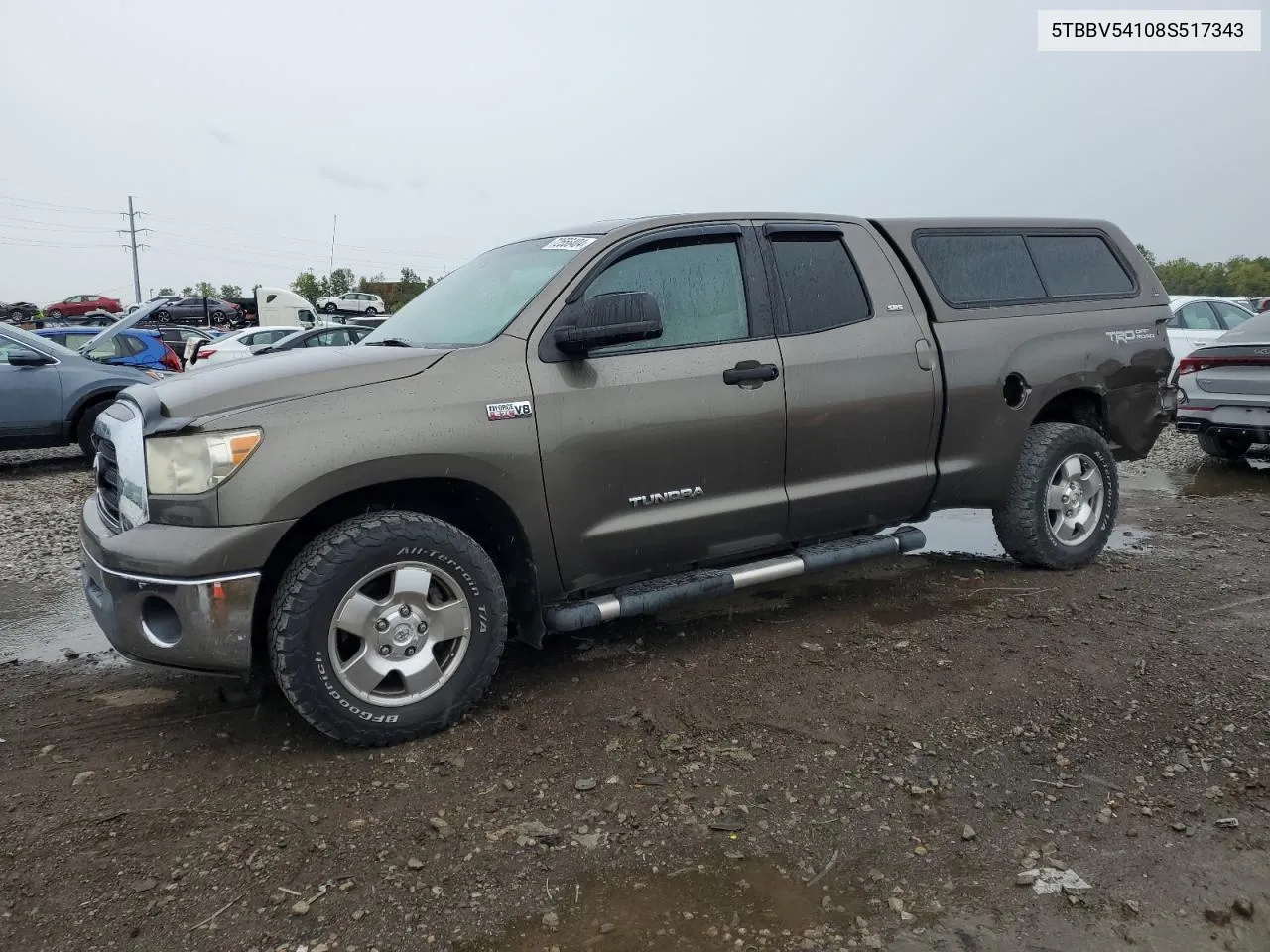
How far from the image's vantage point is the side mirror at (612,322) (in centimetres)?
343

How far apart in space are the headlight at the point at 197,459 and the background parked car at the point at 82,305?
52.1 m

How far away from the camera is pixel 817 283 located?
4281 millimetres

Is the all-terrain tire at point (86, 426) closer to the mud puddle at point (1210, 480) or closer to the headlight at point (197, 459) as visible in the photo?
the headlight at point (197, 459)

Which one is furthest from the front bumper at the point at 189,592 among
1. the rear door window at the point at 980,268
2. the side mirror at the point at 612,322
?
the rear door window at the point at 980,268

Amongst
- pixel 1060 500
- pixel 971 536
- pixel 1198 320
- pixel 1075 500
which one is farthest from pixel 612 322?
pixel 1198 320

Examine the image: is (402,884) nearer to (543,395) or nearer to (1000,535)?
(543,395)

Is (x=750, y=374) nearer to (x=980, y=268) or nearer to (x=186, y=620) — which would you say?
(x=980, y=268)

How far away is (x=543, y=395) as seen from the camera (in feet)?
11.4

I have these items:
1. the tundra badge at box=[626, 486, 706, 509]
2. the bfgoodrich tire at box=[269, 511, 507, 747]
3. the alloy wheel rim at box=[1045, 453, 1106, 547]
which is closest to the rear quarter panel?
the alloy wheel rim at box=[1045, 453, 1106, 547]

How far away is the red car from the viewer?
48094 mm

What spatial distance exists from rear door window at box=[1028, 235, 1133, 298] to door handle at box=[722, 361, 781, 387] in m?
2.11

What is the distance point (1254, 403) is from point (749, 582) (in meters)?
6.23

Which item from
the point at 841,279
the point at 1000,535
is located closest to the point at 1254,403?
the point at 1000,535

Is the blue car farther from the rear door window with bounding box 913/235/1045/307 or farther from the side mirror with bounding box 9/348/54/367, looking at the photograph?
the rear door window with bounding box 913/235/1045/307
